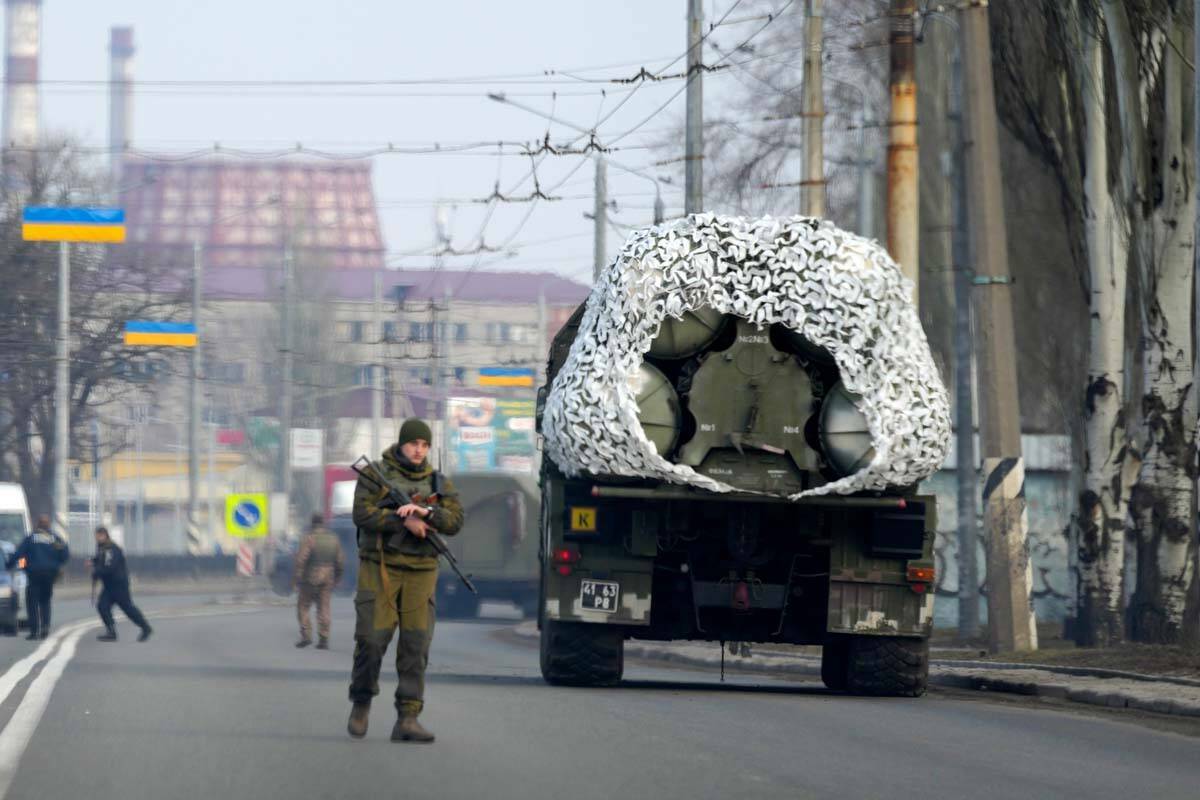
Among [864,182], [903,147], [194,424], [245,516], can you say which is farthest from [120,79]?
[903,147]

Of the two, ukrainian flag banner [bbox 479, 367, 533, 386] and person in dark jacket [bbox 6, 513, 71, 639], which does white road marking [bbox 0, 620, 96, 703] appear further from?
ukrainian flag banner [bbox 479, 367, 533, 386]

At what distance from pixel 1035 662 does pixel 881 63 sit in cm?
2660

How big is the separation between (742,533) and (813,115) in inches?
445

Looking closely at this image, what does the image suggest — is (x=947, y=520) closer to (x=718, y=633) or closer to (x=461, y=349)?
(x=718, y=633)

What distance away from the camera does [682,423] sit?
15.9 metres

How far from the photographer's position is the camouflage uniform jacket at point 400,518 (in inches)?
452

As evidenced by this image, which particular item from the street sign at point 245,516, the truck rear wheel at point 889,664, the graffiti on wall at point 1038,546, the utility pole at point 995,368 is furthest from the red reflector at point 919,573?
the street sign at point 245,516

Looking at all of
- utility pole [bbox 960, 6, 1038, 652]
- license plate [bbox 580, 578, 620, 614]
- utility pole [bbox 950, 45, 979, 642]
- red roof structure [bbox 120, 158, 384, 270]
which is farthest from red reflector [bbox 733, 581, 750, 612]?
red roof structure [bbox 120, 158, 384, 270]

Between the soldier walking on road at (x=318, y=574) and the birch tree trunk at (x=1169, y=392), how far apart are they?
1043cm

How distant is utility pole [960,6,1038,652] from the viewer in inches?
859

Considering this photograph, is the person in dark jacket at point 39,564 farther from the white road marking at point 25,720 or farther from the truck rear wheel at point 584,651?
the truck rear wheel at point 584,651

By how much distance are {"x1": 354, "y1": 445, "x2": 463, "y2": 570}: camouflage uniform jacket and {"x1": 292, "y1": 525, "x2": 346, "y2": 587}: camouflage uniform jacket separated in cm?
1626

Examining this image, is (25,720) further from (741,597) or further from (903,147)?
(903,147)

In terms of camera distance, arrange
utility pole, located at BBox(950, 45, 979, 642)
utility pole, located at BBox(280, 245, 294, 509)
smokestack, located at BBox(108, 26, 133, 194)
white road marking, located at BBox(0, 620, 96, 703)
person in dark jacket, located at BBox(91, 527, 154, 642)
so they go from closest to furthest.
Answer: white road marking, located at BBox(0, 620, 96, 703) < utility pole, located at BBox(950, 45, 979, 642) < person in dark jacket, located at BBox(91, 527, 154, 642) < utility pole, located at BBox(280, 245, 294, 509) < smokestack, located at BBox(108, 26, 133, 194)
